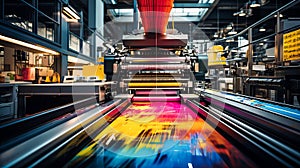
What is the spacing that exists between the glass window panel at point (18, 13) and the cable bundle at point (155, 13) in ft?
14.4

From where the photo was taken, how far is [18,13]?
6918 millimetres

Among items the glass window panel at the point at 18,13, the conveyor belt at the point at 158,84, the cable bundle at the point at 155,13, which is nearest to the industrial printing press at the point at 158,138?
the conveyor belt at the point at 158,84

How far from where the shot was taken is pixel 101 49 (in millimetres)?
10609

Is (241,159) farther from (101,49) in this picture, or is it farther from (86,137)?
(101,49)

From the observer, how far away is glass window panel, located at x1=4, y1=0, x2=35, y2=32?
637 centimetres

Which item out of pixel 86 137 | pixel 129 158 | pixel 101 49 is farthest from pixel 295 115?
pixel 101 49

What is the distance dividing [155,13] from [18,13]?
5.56 meters

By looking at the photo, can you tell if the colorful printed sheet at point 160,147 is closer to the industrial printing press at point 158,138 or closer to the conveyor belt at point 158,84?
the industrial printing press at point 158,138

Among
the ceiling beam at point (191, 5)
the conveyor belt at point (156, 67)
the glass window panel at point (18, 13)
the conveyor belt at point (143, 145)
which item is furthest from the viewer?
the ceiling beam at point (191, 5)

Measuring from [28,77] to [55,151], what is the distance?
375cm

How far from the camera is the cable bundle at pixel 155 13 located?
3.28 meters

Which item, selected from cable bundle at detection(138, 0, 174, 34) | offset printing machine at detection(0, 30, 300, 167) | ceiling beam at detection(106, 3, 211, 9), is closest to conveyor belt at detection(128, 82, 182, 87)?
cable bundle at detection(138, 0, 174, 34)

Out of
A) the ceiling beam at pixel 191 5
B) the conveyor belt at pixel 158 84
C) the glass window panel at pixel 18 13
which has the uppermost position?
the ceiling beam at pixel 191 5

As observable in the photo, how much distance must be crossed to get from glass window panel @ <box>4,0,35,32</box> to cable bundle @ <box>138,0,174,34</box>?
4.39 m
